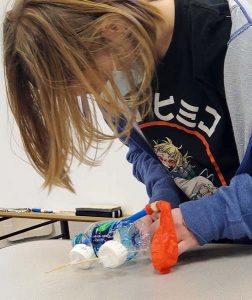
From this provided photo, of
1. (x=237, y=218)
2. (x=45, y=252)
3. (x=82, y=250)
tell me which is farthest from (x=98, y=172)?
(x=237, y=218)

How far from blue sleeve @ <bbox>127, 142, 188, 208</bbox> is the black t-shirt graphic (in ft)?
0.08

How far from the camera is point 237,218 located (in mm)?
574

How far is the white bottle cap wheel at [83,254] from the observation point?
0.67m

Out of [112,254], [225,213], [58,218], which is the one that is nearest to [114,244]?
[112,254]

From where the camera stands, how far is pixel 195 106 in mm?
674

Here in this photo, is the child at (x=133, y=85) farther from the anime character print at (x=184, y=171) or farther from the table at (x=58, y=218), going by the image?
the table at (x=58, y=218)

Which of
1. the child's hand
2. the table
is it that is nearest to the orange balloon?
the child's hand

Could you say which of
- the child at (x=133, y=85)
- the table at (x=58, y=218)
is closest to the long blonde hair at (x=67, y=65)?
the child at (x=133, y=85)

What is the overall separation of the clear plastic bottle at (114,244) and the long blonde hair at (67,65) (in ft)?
0.40

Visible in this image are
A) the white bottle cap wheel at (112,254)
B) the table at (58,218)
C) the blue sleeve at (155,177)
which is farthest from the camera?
the table at (58,218)

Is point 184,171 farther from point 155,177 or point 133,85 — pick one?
point 133,85

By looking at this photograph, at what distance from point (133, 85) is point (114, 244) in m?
0.23

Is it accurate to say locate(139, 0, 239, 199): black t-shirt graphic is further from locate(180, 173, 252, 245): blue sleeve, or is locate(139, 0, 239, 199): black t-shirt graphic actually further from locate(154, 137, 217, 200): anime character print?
locate(180, 173, 252, 245): blue sleeve

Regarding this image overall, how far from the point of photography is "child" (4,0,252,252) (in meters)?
0.55
